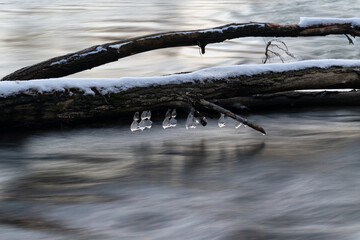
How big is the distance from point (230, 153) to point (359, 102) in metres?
1.95

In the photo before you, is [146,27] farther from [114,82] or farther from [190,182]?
[190,182]

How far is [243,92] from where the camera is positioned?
5.80m

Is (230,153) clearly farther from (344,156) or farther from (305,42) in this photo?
(305,42)

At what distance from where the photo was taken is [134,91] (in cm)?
548

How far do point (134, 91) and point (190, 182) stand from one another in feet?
3.23

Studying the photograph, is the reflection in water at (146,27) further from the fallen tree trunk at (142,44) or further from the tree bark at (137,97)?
the tree bark at (137,97)

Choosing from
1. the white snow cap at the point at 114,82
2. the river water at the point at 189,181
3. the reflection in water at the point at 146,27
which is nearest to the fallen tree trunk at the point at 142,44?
the white snow cap at the point at 114,82

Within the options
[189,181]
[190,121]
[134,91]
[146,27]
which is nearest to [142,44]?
[134,91]

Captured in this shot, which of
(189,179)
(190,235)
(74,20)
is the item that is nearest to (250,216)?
(190,235)

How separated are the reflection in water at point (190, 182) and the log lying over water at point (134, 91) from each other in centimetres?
44

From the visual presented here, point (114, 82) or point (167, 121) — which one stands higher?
point (114, 82)

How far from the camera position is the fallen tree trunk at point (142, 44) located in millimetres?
5963

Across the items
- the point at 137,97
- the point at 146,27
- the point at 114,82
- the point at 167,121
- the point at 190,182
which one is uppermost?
the point at 146,27

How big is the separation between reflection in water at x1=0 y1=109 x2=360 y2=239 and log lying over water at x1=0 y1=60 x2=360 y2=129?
436 mm
